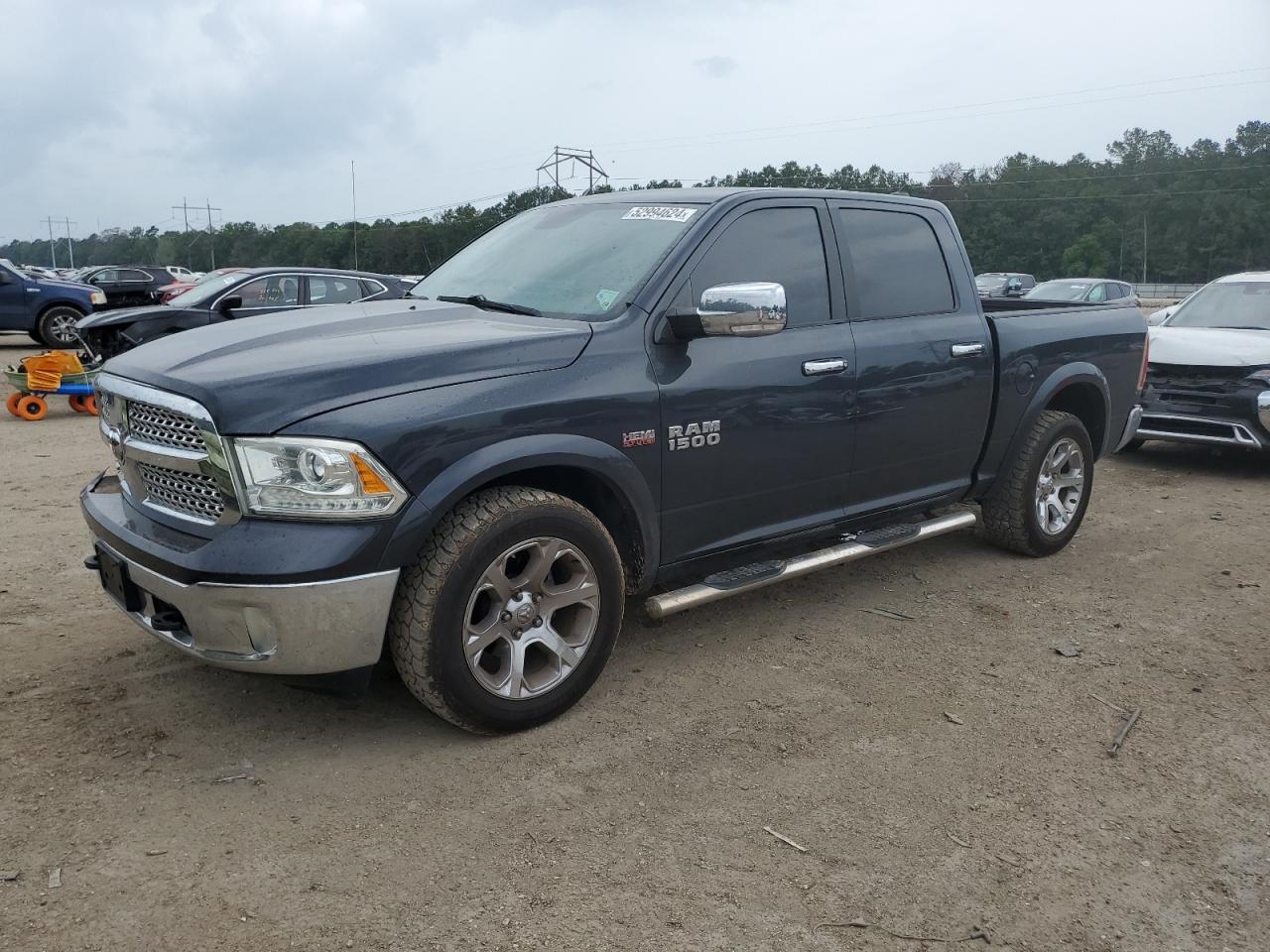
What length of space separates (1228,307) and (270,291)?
10.1 m

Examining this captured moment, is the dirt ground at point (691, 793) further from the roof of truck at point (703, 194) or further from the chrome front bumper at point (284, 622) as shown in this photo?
the roof of truck at point (703, 194)

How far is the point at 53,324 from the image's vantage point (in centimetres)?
1655

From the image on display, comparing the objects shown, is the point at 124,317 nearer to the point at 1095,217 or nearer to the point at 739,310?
the point at 739,310

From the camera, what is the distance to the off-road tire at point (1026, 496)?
557 centimetres

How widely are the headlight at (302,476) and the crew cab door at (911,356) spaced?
2.33m

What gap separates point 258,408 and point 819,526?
249cm

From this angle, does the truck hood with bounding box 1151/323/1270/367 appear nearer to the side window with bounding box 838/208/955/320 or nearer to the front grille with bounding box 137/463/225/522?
the side window with bounding box 838/208/955/320

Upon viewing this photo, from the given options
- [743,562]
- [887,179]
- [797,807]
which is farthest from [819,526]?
[887,179]

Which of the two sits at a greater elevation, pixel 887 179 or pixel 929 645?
pixel 887 179

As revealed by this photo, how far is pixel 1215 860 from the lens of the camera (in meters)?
2.92

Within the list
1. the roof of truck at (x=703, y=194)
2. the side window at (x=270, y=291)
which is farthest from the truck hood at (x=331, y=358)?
the side window at (x=270, y=291)

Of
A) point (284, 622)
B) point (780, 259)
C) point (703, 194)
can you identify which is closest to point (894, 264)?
point (780, 259)

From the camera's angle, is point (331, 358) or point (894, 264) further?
point (894, 264)

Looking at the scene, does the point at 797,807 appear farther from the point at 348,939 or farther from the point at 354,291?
the point at 354,291
